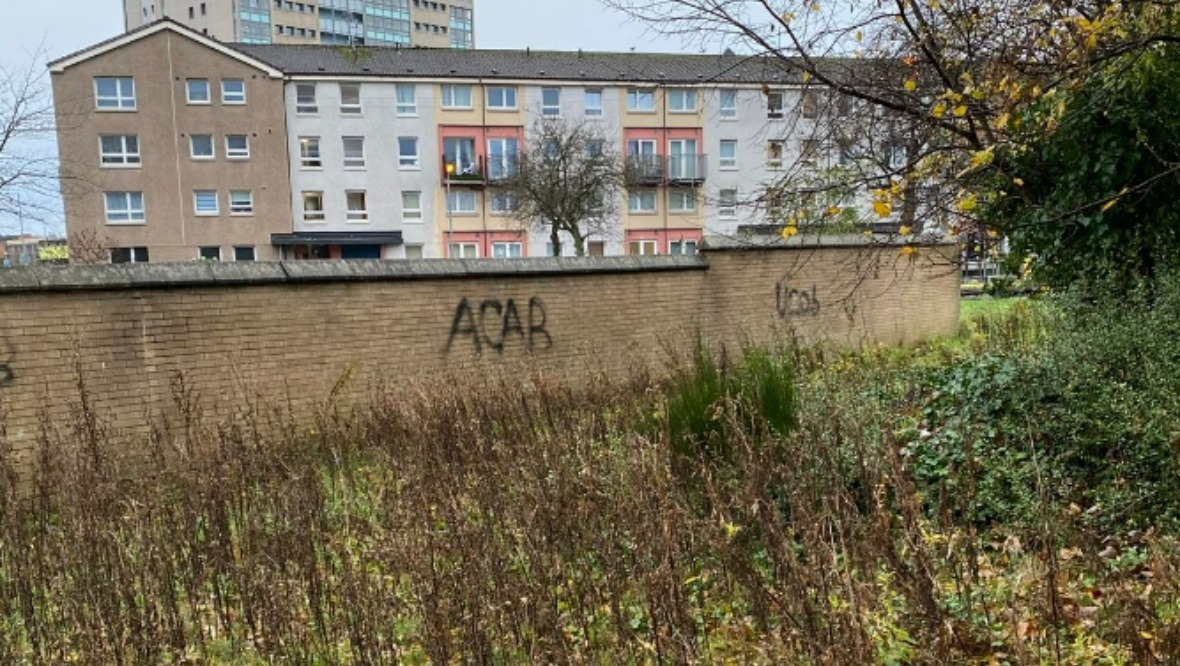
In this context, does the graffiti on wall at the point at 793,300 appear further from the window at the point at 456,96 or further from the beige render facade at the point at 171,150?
the window at the point at 456,96

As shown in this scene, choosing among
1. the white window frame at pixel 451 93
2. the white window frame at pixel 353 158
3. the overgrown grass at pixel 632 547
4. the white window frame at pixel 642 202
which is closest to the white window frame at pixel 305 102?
the white window frame at pixel 353 158

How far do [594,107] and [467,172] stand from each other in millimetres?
7550

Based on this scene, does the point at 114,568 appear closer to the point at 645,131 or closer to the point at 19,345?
the point at 19,345

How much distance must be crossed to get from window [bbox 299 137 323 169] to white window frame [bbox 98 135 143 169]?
704 cm

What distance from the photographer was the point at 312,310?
341 inches

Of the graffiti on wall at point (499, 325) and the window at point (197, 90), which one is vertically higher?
the window at point (197, 90)

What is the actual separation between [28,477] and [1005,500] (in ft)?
25.0

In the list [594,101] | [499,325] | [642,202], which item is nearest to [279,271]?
[499,325]

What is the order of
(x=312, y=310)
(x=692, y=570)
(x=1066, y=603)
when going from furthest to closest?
(x=312, y=310) < (x=692, y=570) < (x=1066, y=603)

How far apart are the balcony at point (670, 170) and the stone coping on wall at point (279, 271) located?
29.8 m

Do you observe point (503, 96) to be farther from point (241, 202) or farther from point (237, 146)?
point (241, 202)

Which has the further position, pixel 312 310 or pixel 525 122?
pixel 525 122

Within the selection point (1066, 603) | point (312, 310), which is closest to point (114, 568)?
point (1066, 603)

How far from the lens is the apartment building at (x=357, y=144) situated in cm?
3681
